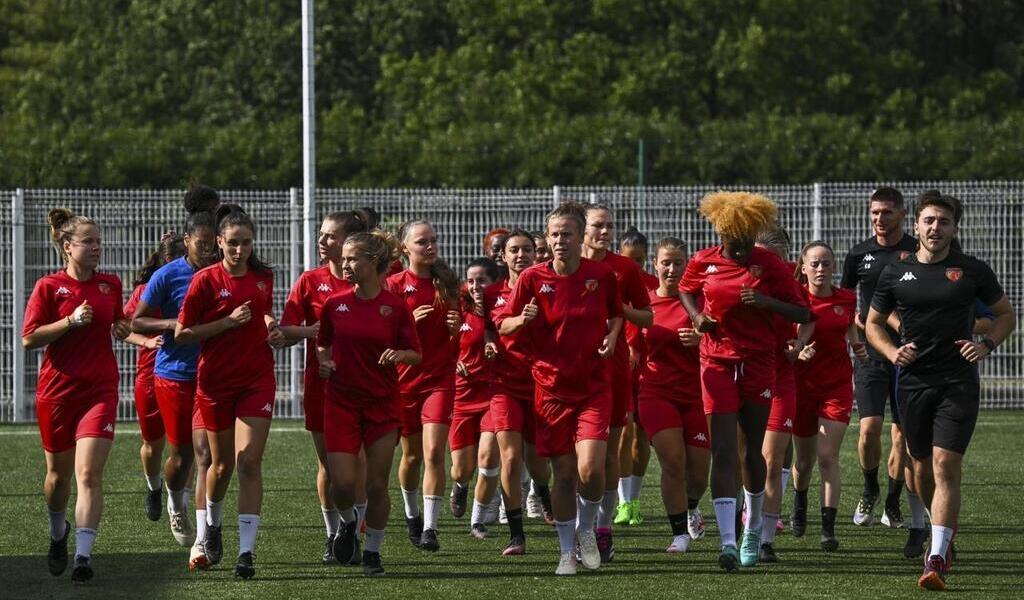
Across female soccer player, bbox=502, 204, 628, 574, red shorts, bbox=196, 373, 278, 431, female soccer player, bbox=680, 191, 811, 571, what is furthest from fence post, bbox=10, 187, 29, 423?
female soccer player, bbox=680, 191, 811, 571

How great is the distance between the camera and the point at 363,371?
949 cm

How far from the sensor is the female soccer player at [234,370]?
953 cm

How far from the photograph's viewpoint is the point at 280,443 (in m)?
17.6

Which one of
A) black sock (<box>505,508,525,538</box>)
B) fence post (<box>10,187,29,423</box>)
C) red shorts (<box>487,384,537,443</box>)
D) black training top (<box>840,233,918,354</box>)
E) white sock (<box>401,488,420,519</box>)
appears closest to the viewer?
red shorts (<box>487,384,537,443</box>)

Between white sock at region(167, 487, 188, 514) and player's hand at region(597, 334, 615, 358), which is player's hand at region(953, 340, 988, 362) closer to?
player's hand at region(597, 334, 615, 358)

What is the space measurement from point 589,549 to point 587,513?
199 millimetres

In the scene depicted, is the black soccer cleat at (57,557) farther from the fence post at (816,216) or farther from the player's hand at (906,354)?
the fence post at (816,216)

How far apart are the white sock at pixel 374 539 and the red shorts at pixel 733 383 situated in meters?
1.91

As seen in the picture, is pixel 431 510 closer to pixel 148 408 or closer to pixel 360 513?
pixel 360 513

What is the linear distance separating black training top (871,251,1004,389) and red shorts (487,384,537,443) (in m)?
2.23

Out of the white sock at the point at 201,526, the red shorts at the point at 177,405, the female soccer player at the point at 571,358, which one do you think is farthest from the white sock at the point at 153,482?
the female soccer player at the point at 571,358

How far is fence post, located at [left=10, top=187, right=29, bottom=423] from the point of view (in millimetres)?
19938

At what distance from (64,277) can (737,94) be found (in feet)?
99.2

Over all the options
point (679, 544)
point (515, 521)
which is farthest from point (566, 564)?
point (679, 544)
